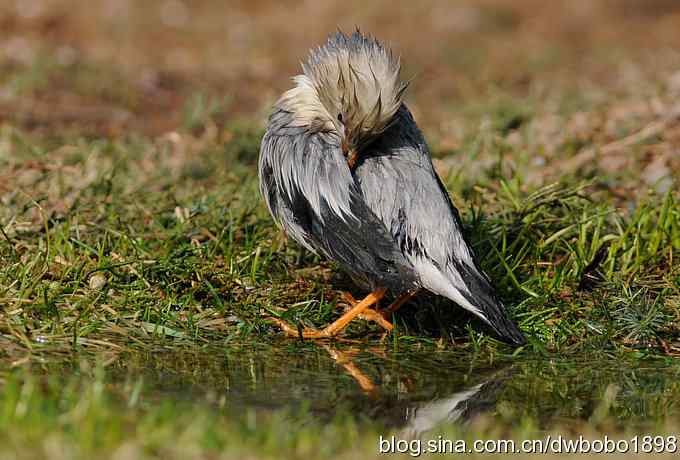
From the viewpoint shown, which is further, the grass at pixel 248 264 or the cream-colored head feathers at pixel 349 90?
the grass at pixel 248 264

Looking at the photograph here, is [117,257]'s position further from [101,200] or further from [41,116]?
[41,116]

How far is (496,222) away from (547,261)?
0.35 m

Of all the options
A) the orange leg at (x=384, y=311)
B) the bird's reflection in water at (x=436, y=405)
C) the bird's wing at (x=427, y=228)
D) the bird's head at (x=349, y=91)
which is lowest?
the bird's reflection in water at (x=436, y=405)

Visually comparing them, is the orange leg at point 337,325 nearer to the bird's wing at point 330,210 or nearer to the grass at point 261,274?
the grass at point 261,274

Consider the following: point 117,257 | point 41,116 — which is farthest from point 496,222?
point 41,116

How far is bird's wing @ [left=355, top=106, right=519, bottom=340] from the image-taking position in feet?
14.0

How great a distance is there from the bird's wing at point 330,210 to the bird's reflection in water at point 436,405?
1.55 ft

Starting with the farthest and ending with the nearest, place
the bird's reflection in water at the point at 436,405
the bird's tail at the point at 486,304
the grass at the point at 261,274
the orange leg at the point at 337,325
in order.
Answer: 1. the orange leg at the point at 337,325
2. the bird's tail at the point at 486,304
3. the bird's reflection in water at the point at 436,405
4. the grass at the point at 261,274

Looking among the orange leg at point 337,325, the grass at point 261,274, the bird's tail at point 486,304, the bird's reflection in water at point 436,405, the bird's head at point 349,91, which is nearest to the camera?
the grass at point 261,274

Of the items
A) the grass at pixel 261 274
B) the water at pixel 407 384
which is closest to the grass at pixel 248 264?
the grass at pixel 261 274

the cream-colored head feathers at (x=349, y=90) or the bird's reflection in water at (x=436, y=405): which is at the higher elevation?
the cream-colored head feathers at (x=349, y=90)

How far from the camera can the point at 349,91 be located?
4.47m

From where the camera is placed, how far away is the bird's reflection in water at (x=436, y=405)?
3404mm

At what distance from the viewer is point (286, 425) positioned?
3.12 meters
